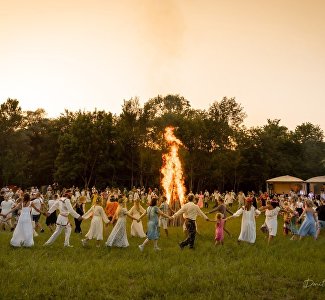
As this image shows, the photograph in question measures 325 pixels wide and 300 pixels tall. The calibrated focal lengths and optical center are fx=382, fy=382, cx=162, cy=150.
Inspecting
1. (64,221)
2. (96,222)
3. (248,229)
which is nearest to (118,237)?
(96,222)

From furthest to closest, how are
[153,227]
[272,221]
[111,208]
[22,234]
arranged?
[111,208] → [272,221] → [153,227] → [22,234]

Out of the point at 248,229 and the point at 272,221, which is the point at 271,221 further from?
the point at 248,229

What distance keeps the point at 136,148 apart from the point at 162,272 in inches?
2293

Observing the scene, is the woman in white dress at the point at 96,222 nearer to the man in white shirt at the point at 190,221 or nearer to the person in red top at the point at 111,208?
the person in red top at the point at 111,208

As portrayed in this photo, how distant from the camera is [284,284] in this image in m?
10.4

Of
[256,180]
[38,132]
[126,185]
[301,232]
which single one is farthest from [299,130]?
[301,232]

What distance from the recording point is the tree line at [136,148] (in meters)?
65.9

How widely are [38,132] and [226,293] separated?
76.2 m

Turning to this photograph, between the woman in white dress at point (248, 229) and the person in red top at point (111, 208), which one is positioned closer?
the woman in white dress at point (248, 229)

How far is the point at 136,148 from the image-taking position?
2717 inches

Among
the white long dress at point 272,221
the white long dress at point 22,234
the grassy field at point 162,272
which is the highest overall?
the white long dress at point 272,221

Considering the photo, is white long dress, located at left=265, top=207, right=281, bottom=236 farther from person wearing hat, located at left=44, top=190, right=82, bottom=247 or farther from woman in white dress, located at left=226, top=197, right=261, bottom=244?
person wearing hat, located at left=44, top=190, right=82, bottom=247

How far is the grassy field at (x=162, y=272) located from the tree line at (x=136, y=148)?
162 feet

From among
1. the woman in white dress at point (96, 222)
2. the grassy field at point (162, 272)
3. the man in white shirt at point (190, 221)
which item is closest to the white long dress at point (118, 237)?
the grassy field at point (162, 272)
